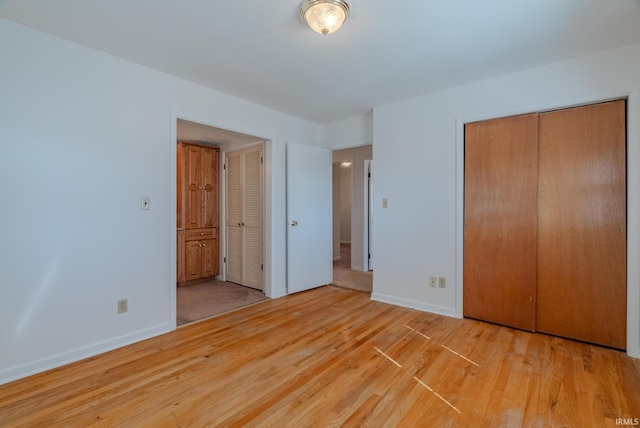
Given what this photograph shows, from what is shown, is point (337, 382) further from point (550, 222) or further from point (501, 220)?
point (550, 222)

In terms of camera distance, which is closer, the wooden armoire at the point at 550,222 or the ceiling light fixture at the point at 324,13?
the ceiling light fixture at the point at 324,13

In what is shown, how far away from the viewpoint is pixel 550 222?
2.64 metres

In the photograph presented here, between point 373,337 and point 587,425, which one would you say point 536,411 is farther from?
point 373,337

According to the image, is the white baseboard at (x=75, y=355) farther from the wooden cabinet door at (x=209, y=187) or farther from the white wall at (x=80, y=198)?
the wooden cabinet door at (x=209, y=187)

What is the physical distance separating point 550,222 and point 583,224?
0.22 meters

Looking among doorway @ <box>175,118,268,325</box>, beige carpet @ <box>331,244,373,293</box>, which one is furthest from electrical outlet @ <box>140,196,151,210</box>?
beige carpet @ <box>331,244,373,293</box>

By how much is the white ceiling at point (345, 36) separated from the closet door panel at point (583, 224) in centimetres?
61

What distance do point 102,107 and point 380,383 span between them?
2.87m

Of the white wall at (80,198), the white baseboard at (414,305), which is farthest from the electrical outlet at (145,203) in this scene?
the white baseboard at (414,305)

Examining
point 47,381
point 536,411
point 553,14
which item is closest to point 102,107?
point 47,381

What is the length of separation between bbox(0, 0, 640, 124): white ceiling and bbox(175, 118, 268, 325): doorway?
81 centimetres

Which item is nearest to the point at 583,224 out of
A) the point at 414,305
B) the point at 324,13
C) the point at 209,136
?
the point at 414,305

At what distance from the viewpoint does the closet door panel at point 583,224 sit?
7.78ft

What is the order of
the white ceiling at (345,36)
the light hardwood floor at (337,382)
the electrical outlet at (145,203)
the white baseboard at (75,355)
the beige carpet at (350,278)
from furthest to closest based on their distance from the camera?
the beige carpet at (350,278) < the electrical outlet at (145,203) < the white baseboard at (75,355) < the white ceiling at (345,36) < the light hardwood floor at (337,382)
